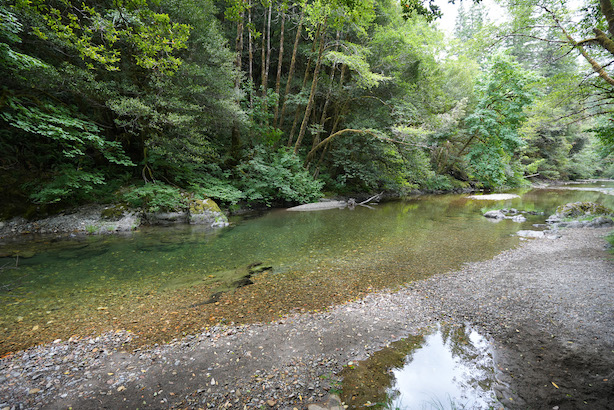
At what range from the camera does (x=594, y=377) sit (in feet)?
8.80

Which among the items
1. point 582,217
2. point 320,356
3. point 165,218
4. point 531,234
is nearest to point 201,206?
point 165,218

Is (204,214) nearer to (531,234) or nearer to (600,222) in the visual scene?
(531,234)

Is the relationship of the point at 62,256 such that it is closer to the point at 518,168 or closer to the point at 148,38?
the point at 148,38

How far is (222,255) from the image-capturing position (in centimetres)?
702

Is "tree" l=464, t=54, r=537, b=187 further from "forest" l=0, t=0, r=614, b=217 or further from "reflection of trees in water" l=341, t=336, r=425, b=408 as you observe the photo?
"reflection of trees in water" l=341, t=336, r=425, b=408

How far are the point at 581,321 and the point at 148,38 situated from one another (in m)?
11.9

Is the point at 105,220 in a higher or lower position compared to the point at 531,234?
higher

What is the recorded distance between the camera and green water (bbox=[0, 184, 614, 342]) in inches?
195

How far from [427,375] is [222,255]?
5.52 metres

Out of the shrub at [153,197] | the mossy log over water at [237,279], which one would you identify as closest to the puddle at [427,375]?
the mossy log over water at [237,279]

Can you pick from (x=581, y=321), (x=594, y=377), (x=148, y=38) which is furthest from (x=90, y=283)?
(x=581, y=321)

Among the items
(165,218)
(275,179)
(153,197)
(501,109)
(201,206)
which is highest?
(501,109)

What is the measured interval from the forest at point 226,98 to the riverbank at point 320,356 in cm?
487

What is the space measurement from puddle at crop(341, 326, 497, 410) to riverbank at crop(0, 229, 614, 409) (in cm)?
14
